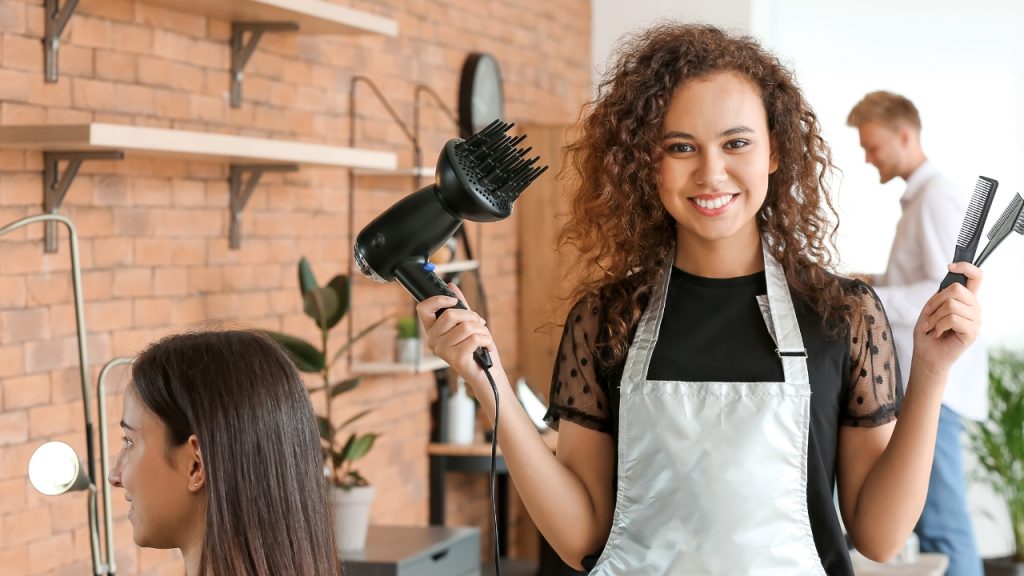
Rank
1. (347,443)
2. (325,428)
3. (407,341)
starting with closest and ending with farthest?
(325,428)
(347,443)
(407,341)

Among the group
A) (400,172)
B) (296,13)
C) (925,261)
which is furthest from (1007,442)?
(296,13)

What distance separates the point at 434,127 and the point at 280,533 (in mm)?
3244

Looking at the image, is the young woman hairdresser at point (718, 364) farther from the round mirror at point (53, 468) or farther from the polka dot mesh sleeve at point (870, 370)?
the round mirror at point (53, 468)

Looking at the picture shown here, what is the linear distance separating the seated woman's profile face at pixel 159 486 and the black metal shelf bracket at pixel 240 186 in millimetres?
1882

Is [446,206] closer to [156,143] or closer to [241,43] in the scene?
[156,143]

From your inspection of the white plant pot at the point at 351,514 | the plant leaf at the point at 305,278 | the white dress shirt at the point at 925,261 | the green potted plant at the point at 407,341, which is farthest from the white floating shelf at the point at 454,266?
the white dress shirt at the point at 925,261

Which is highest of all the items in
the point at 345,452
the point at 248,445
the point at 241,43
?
the point at 241,43

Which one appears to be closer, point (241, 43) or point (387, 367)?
point (241, 43)

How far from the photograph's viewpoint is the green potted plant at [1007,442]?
5.14m

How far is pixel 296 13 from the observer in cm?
302

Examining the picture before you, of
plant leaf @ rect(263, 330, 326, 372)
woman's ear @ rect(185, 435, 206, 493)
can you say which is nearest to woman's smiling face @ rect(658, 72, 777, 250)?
woman's ear @ rect(185, 435, 206, 493)

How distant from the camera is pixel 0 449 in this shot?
8.23 ft

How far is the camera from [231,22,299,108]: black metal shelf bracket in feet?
10.5

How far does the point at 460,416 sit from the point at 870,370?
296cm
